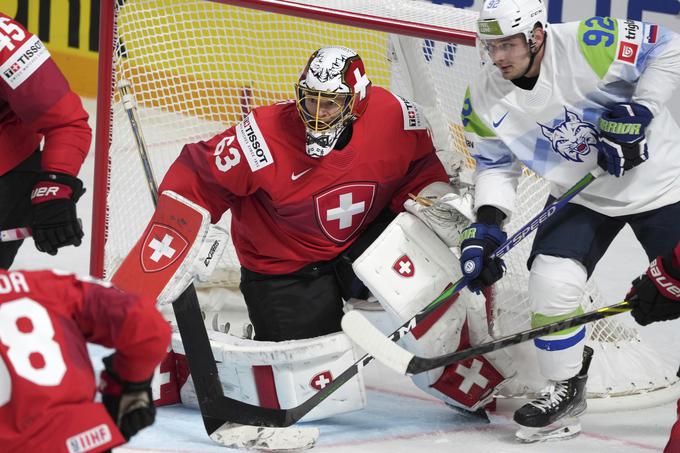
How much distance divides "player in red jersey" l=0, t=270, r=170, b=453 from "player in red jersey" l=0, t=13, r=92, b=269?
3.85ft

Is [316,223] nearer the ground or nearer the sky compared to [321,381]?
nearer the sky

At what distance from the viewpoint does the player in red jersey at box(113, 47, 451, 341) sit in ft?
11.0

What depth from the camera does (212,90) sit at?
14.1ft

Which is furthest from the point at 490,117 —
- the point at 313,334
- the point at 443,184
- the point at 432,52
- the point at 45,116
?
the point at 45,116

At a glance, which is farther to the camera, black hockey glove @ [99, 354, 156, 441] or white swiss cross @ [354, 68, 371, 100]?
white swiss cross @ [354, 68, 371, 100]

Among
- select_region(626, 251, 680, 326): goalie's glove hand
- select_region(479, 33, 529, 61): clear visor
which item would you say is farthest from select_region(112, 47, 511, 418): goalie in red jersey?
select_region(626, 251, 680, 326): goalie's glove hand

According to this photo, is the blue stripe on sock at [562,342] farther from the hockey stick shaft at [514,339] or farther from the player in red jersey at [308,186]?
the player in red jersey at [308,186]

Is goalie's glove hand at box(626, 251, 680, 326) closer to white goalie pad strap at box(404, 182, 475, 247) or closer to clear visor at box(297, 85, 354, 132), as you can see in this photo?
white goalie pad strap at box(404, 182, 475, 247)

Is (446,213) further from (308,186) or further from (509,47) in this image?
(509,47)

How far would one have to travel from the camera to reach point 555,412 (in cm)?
323

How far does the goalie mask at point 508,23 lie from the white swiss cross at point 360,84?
351 mm

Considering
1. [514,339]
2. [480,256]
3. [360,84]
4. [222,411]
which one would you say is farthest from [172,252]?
[514,339]

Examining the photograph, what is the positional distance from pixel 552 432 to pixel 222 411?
0.86 metres

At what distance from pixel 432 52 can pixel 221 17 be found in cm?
87
